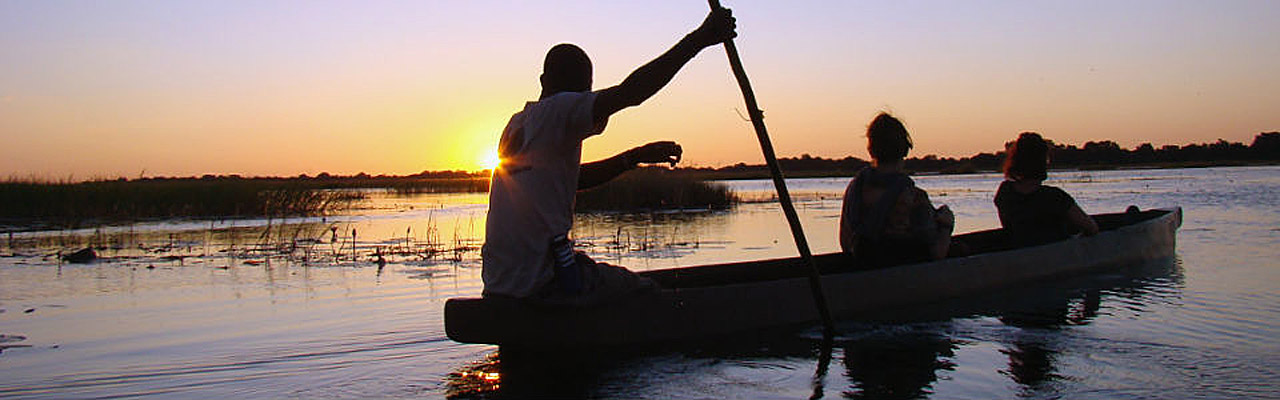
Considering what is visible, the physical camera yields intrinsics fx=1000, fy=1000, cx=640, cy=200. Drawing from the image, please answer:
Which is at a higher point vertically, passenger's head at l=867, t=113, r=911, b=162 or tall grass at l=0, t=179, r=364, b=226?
passenger's head at l=867, t=113, r=911, b=162

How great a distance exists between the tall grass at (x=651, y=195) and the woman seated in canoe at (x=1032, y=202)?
1413 centimetres

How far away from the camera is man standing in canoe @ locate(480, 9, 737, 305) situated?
3910 mm

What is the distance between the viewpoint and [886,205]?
628cm

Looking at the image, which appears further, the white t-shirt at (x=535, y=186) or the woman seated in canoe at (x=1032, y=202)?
the woman seated in canoe at (x=1032, y=202)

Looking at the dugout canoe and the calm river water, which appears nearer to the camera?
the calm river water

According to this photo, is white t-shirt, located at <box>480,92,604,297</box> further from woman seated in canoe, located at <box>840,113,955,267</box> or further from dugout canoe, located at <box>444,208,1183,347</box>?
woman seated in canoe, located at <box>840,113,955,267</box>

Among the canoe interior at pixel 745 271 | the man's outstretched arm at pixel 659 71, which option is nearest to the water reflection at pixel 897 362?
the canoe interior at pixel 745 271

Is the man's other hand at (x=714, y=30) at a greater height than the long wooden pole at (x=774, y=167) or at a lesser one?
greater

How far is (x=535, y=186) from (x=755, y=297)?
6.07 ft

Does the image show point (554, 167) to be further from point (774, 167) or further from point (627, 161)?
point (774, 167)

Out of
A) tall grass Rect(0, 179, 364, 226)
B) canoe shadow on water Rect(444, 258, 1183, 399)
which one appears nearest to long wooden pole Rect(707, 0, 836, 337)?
canoe shadow on water Rect(444, 258, 1183, 399)

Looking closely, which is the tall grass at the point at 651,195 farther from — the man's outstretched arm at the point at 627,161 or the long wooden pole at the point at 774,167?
the man's outstretched arm at the point at 627,161

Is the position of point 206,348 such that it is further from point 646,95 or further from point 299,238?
point 299,238

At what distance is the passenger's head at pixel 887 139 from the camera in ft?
20.0
